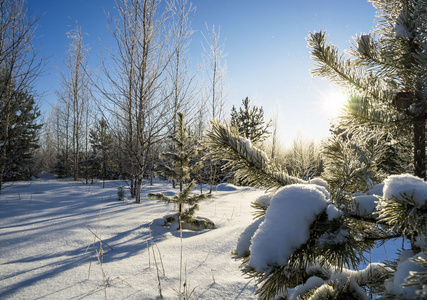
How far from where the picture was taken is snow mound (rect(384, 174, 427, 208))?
473mm

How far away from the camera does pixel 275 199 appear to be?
59 cm

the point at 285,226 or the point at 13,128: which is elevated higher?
the point at 13,128

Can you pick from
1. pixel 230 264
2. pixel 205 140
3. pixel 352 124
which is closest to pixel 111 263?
pixel 230 264

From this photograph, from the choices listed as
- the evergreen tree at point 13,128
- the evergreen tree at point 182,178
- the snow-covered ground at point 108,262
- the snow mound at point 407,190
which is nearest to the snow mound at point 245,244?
the snow mound at point 407,190

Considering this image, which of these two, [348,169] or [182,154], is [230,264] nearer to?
[348,169]

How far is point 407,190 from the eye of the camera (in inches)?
19.5

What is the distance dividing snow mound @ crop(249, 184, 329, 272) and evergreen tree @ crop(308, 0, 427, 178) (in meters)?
0.65

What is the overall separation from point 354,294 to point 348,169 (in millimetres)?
441

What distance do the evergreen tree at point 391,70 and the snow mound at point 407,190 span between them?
0.55 m

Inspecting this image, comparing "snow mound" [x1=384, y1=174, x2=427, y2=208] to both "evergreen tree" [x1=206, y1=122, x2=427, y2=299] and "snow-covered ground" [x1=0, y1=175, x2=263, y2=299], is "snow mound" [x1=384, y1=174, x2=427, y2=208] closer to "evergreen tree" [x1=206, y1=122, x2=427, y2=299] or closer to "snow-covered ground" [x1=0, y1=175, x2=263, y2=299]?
"evergreen tree" [x1=206, y1=122, x2=427, y2=299]

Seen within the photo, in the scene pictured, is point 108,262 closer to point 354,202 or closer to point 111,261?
point 111,261

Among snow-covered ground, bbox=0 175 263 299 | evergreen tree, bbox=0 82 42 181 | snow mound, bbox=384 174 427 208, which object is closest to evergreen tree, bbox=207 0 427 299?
snow mound, bbox=384 174 427 208

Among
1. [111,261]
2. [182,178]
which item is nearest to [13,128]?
[182,178]

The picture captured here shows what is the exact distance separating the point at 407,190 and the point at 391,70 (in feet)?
3.58
